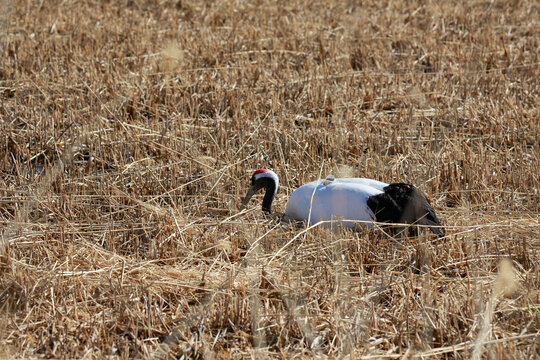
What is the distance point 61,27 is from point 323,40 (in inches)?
135

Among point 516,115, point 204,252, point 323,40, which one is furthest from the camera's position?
point 323,40

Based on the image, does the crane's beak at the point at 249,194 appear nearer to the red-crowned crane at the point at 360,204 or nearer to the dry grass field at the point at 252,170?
the dry grass field at the point at 252,170

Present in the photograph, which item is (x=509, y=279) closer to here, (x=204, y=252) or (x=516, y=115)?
(x=204, y=252)

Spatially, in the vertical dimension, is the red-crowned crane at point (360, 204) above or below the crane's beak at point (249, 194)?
above

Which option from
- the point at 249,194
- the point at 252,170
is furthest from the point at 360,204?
the point at 252,170

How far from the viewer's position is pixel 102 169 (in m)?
6.09

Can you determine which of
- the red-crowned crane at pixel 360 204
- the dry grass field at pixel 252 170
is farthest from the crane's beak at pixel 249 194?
the red-crowned crane at pixel 360 204

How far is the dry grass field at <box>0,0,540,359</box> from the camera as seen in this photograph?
370 centimetres

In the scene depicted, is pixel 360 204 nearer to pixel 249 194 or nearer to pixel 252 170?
pixel 249 194

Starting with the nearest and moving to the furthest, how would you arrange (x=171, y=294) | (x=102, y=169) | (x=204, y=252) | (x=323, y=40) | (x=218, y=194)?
(x=171, y=294) → (x=204, y=252) → (x=218, y=194) → (x=102, y=169) → (x=323, y=40)

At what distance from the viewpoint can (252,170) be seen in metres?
6.13

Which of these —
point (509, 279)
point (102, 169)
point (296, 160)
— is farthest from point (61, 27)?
point (509, 279)

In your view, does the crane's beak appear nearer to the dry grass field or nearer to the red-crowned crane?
the dry grass field

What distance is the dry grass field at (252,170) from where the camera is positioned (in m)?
3.70
